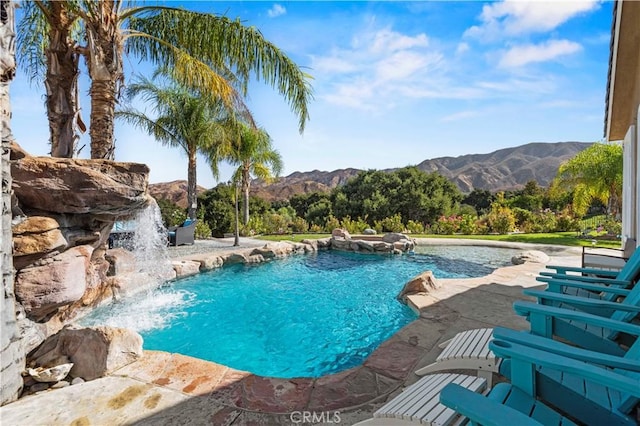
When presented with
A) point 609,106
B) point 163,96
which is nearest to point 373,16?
point 609,106

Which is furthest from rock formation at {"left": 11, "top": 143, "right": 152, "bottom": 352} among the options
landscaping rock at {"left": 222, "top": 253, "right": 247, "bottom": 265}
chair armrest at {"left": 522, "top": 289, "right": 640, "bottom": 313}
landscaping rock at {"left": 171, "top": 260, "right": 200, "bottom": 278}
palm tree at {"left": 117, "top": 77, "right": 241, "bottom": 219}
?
palm tree at {"left": 117, "top": 77, "right": 241, "bottom": 219}

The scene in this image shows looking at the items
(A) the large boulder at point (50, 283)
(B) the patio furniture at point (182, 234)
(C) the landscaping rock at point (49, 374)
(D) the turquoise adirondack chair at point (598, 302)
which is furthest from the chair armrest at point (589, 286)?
(B) the patio furniture at point (182, 234)

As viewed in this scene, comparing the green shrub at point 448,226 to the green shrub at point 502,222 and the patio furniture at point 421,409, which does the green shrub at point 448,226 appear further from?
the patio furniture at point 421,409

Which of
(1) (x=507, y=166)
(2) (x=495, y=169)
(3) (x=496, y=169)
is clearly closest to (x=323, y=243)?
(2) (x=495, y=169)

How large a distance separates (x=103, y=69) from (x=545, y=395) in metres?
7.39

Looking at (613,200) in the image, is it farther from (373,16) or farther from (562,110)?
(373,16)

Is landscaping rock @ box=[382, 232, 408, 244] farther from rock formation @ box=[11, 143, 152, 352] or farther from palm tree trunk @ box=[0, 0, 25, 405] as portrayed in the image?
palm tree trunk @ box=[0, 0, 25, 405]

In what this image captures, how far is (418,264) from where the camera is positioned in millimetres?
A: 10555

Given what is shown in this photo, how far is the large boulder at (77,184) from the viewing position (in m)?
3.65

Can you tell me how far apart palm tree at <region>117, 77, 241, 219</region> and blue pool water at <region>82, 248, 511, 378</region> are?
303 inches

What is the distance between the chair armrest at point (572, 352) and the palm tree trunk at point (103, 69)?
686cm

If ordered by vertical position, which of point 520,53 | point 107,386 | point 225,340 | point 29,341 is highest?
point 520,53

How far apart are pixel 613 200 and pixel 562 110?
6.05 m

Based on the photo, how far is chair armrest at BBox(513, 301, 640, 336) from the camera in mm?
1830
